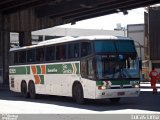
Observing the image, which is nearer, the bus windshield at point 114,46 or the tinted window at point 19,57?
the bus windshield at point 114,46

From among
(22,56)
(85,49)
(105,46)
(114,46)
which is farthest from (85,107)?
(22,56)

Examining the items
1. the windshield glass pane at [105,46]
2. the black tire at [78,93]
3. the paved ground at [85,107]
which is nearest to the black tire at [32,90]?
the paved ground at [85,107]

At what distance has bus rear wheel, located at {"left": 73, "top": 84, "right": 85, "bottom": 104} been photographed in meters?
22.1

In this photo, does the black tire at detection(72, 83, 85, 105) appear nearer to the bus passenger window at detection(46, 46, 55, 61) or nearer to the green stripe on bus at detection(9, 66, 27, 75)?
the bus passenger window at detection(46, 46, 55, 61)

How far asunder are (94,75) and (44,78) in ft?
18.8

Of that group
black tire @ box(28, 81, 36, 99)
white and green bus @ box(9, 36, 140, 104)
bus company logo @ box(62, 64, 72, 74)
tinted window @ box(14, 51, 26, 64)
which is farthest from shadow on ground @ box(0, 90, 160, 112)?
tinted window @ box(14, 51, 26, 64)

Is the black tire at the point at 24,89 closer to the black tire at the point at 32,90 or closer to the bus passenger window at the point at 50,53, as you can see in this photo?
the black tire at the point at 32,90

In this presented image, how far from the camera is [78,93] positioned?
22266 mm

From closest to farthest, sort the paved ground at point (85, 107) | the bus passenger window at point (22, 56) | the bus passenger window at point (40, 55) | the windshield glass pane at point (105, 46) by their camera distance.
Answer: the paved ground at point (85, 107), the windshield glass pane at point (105, 46), the bus passenger window at point (40, 55), the bus passenger window at point (22, 56)

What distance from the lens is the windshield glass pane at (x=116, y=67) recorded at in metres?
20.9

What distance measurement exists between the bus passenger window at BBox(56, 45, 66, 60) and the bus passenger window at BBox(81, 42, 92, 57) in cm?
193

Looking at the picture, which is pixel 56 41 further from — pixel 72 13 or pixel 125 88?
pixel 72 13

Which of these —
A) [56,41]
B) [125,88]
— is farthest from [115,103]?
[56,41]

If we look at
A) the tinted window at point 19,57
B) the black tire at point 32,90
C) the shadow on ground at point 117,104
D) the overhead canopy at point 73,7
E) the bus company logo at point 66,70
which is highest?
the overhead canopy at point 73,7
